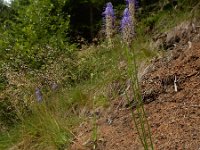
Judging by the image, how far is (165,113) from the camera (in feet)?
14.1

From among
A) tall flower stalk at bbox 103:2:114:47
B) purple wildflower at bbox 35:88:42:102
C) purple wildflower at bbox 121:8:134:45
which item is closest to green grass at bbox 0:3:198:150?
purple wildflower at bbox 35:88:42:102

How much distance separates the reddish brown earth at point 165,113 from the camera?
387 centimetres

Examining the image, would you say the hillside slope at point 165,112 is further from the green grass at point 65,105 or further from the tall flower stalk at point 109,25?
the tall flower stalk at point 109,25

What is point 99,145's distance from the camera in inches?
174

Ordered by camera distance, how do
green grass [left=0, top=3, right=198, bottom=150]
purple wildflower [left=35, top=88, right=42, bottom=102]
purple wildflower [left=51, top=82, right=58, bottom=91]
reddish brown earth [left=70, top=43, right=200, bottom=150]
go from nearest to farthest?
reddish brown earth [left=70, top=43, right=200, bottom=150]
green grass [left=0, top=3, right=198, bottom=150]
purple wildflower [left=35, top=88, right=42, bottom=102]
purple wildflower [left=51, top=82, right=58, bottom=91]

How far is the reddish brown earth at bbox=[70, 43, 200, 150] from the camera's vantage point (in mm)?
3873

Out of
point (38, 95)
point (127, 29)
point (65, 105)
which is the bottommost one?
point (65, 105)

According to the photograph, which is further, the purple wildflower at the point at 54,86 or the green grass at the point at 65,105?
the purple wildflower at the point at 54,86

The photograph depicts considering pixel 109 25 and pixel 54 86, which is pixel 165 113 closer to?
pixel 109 25

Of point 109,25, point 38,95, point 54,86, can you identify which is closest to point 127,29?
point 109,25

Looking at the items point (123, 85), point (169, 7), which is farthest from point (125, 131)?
point (169, 7)

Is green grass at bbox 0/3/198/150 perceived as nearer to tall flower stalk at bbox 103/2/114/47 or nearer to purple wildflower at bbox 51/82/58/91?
purple wildflower at bbox 51/82/58/91

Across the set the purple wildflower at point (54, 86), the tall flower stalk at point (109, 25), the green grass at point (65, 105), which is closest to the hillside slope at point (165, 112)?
the green grass at point (65, 105)

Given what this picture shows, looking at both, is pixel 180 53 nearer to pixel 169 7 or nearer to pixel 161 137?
pixel 161 137
